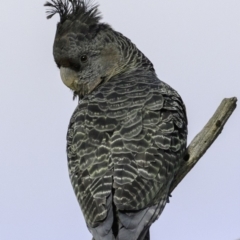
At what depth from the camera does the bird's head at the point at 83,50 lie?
9.39 m

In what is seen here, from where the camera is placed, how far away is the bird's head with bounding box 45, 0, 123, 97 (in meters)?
9.39

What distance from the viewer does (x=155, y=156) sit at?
24.2 ft

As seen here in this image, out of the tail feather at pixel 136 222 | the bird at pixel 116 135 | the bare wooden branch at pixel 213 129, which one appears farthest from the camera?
the bare wooden branch at pixel 213 129

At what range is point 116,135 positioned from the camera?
7566 millimetres

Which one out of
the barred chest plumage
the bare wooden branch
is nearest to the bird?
the barred chest plumage

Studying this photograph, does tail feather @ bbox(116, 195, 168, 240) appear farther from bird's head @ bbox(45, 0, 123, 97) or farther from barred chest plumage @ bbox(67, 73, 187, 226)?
bird's head @ bbox(45, 0, 123, 97)

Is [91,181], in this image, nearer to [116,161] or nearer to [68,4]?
[116,161]

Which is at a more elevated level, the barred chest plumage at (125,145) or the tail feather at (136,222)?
the barred chest plumage at (125,145)

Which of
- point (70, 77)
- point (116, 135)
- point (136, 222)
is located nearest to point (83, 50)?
point (70, 77)

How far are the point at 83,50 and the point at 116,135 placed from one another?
7.29 ft

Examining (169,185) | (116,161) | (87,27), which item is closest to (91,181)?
(116,161)

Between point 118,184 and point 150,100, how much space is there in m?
1.44

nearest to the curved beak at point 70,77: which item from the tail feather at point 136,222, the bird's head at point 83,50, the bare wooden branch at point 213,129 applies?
the bird's head at point 83,50

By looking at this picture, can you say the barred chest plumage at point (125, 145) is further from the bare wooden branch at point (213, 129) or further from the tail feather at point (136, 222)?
the bare wooden branch at point (213, 129)
